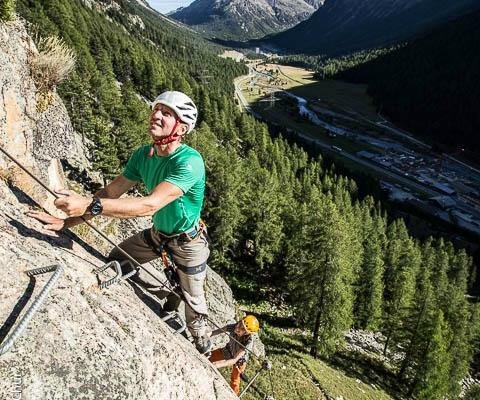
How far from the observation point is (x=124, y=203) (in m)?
5.59

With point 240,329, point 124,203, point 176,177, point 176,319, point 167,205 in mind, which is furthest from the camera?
point 240,329

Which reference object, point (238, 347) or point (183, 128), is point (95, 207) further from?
point (238, 347)

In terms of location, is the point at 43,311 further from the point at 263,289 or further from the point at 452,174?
the point at 452,174

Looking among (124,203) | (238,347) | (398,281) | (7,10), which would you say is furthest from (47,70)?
(398,281)

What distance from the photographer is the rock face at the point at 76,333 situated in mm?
4664

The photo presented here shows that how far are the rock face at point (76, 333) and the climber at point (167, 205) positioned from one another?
57 cm

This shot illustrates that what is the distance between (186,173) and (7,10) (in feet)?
32.0

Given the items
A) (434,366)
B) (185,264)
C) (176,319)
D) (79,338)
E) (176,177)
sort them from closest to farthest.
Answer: (79,338) → (176,177) → (185,264) → (176,319) → (434,366)

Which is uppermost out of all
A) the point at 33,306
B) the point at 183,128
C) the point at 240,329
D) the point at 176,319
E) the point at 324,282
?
the point at 183,128

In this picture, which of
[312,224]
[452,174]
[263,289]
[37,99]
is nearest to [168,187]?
[37,99]

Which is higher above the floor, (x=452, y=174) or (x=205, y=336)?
(x=205, y=336)

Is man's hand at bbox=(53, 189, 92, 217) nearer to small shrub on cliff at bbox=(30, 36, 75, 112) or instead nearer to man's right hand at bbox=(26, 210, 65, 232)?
man's right hand at bbox=(26, 210, 65, 232)

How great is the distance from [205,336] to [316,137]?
6379 inches

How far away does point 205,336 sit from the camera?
8.21 metres
